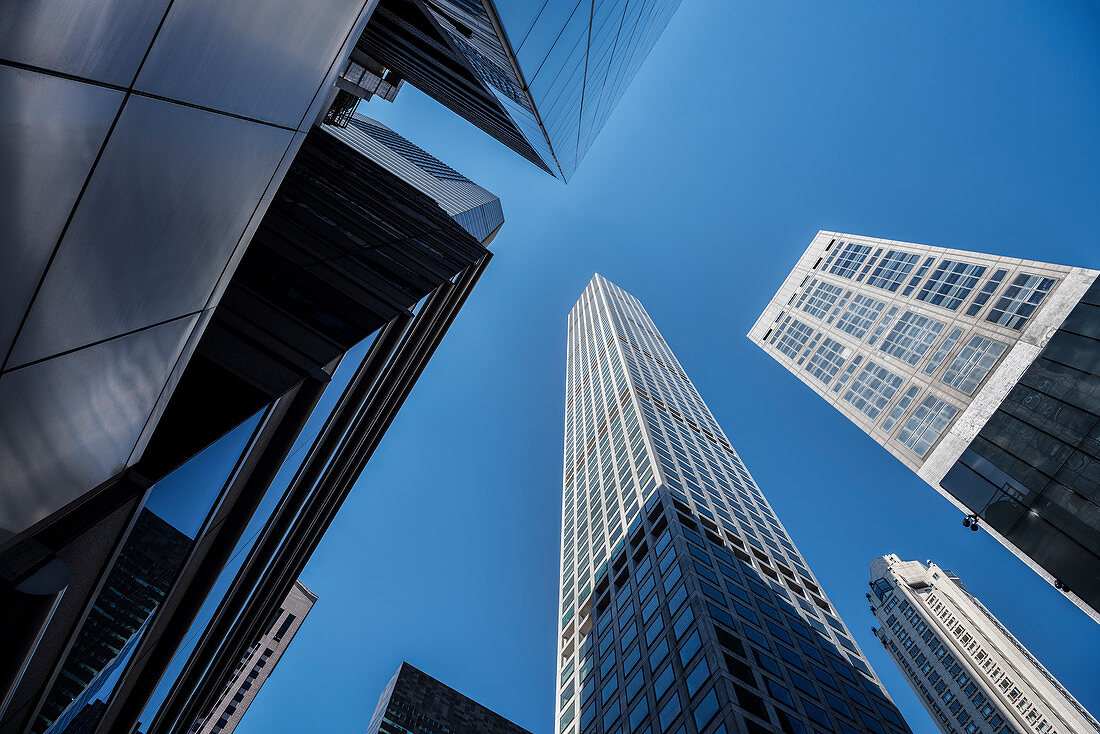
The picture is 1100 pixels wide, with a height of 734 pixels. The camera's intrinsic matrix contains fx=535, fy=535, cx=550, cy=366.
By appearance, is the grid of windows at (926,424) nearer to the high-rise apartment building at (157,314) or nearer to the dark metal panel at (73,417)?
the high-rise apartment building at (157,314)

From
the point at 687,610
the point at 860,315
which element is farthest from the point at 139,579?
the point at 860,315

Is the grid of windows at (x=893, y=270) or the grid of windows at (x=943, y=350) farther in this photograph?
the grid of windows at (x=893, y=270)

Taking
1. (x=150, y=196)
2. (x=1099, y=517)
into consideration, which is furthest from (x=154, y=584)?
(x=1099, y=517)

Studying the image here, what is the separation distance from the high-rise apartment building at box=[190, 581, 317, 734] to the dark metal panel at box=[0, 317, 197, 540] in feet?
302

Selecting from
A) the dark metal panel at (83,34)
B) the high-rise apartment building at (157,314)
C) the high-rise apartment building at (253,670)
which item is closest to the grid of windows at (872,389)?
the high-rise apartment building at (157,314)

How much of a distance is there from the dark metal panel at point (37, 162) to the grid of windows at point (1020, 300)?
54931mm

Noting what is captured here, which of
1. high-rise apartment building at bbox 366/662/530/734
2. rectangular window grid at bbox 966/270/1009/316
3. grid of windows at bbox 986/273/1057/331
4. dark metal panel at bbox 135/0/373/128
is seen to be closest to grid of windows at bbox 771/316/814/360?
rectangular window grid at bbox 966/270/1009/316

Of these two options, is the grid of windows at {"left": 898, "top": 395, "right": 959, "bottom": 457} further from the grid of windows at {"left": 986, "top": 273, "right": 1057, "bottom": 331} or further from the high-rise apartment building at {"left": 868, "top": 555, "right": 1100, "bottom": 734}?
the high-rise apartment building at {"left": 868, "top": 555, "right": 1100, "bottom": 734}

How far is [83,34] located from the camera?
8.27 ft

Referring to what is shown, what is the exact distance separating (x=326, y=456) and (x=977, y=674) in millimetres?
116175

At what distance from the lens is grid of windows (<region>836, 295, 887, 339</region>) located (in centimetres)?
6531

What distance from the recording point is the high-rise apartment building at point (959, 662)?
79.1m

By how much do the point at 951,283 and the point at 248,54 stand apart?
66.5 m

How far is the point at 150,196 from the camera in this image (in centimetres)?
369
